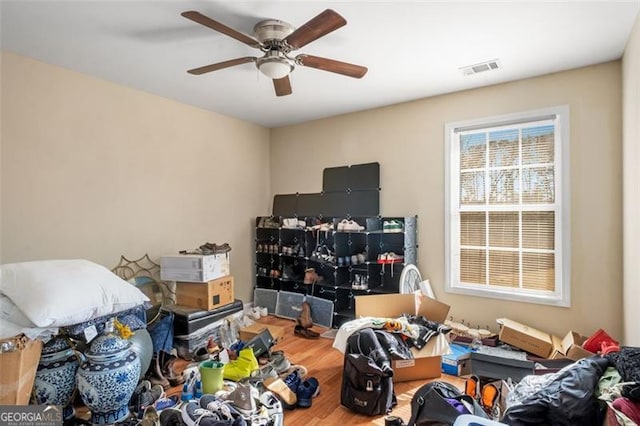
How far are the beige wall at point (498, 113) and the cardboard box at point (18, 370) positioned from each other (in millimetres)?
3323

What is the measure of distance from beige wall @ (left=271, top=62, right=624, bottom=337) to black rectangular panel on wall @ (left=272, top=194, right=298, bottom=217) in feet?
0.62

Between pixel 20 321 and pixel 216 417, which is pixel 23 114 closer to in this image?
pixel 20 321

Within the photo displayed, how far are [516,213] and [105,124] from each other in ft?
13.6

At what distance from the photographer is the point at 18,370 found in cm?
184

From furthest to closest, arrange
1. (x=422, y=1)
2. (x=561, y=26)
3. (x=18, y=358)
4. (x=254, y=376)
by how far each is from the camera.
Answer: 1. (x=254, y=376)
2. (x=561, y=26)
3. (x=422, y=1)
4. (x=18, y=358)

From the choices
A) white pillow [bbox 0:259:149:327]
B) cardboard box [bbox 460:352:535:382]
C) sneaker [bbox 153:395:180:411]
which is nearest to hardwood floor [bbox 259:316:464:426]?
cardboard box [bbox 460:352:535:382]

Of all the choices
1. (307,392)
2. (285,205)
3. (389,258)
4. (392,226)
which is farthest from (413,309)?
(285,205)

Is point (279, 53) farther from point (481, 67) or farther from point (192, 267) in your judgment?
point (192, 267)

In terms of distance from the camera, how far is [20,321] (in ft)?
6.57

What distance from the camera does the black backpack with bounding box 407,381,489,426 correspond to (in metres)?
1.74

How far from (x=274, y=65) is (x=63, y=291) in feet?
6.69

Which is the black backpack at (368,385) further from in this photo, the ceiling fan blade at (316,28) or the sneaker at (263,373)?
the ceiling fan blade at (316,28)

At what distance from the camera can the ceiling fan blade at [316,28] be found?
1714mm

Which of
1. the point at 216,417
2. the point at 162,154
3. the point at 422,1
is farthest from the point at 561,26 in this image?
the point at 162,154
